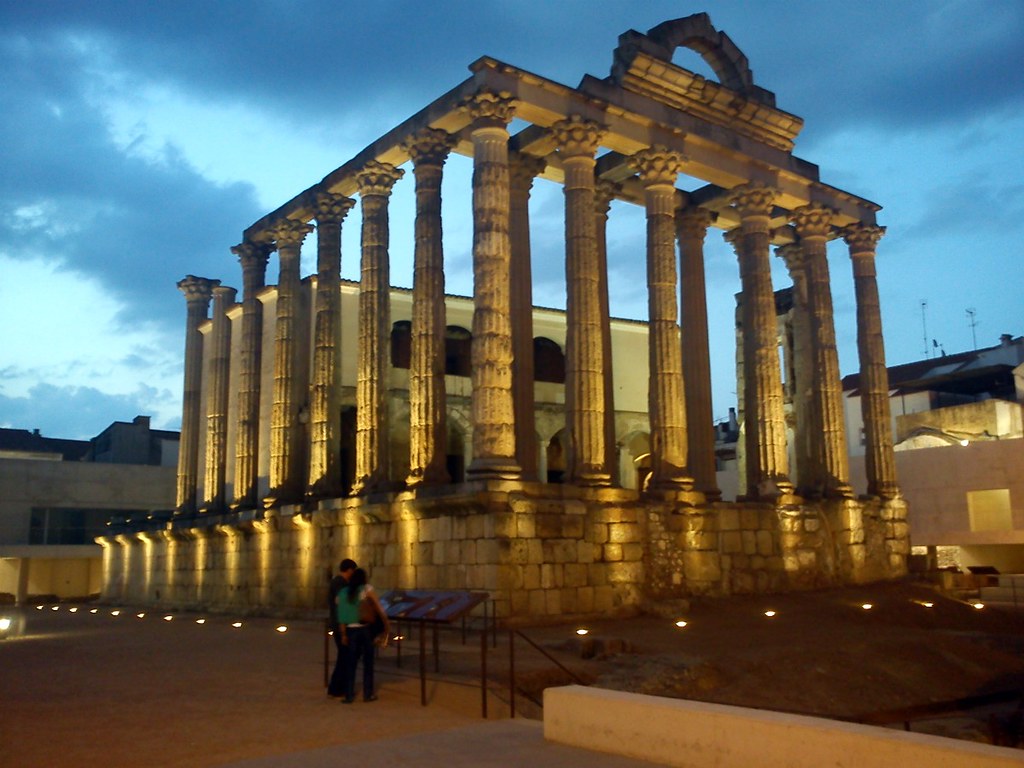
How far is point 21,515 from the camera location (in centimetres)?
4441

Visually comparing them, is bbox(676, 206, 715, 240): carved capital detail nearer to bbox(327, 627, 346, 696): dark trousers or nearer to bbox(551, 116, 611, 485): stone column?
bbox(551, 116, 611, 485): stone column

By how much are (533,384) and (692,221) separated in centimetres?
719

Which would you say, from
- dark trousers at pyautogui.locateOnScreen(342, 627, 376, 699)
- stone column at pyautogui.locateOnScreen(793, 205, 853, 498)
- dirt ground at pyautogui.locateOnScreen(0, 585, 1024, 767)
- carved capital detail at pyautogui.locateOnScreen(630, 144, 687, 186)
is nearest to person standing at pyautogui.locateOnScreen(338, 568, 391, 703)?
dark trousers at pyautogui.locateOnScreen(342, 627, 376, 699)

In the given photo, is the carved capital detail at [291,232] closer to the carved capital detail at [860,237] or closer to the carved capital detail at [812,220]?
the carved capital detail at [812,220]

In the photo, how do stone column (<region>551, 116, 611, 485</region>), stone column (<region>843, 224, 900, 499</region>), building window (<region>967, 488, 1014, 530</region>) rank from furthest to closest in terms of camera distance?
building window (<region>967, 488, 1014, 530</region>) < stone column (<region>843, 224, 900, 499</region>) < stone column (<region>551, 116, 611, 485</region>)

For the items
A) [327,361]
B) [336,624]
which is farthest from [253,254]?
[336,624]

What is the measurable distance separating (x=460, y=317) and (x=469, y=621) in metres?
15.8

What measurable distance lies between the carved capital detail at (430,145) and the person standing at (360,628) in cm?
1489

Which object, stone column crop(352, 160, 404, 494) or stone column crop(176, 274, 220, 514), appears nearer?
stone column crop(352, 160, 404, 494)

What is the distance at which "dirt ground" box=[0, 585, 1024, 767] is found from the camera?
8.73 metres

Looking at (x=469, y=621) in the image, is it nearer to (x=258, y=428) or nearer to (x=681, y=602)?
(x=681, y=602)

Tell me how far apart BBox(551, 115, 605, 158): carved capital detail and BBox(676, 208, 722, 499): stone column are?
219 inches

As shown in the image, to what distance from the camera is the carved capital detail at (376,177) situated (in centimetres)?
2488

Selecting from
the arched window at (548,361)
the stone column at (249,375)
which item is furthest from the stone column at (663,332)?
the stone column at (249,375)
